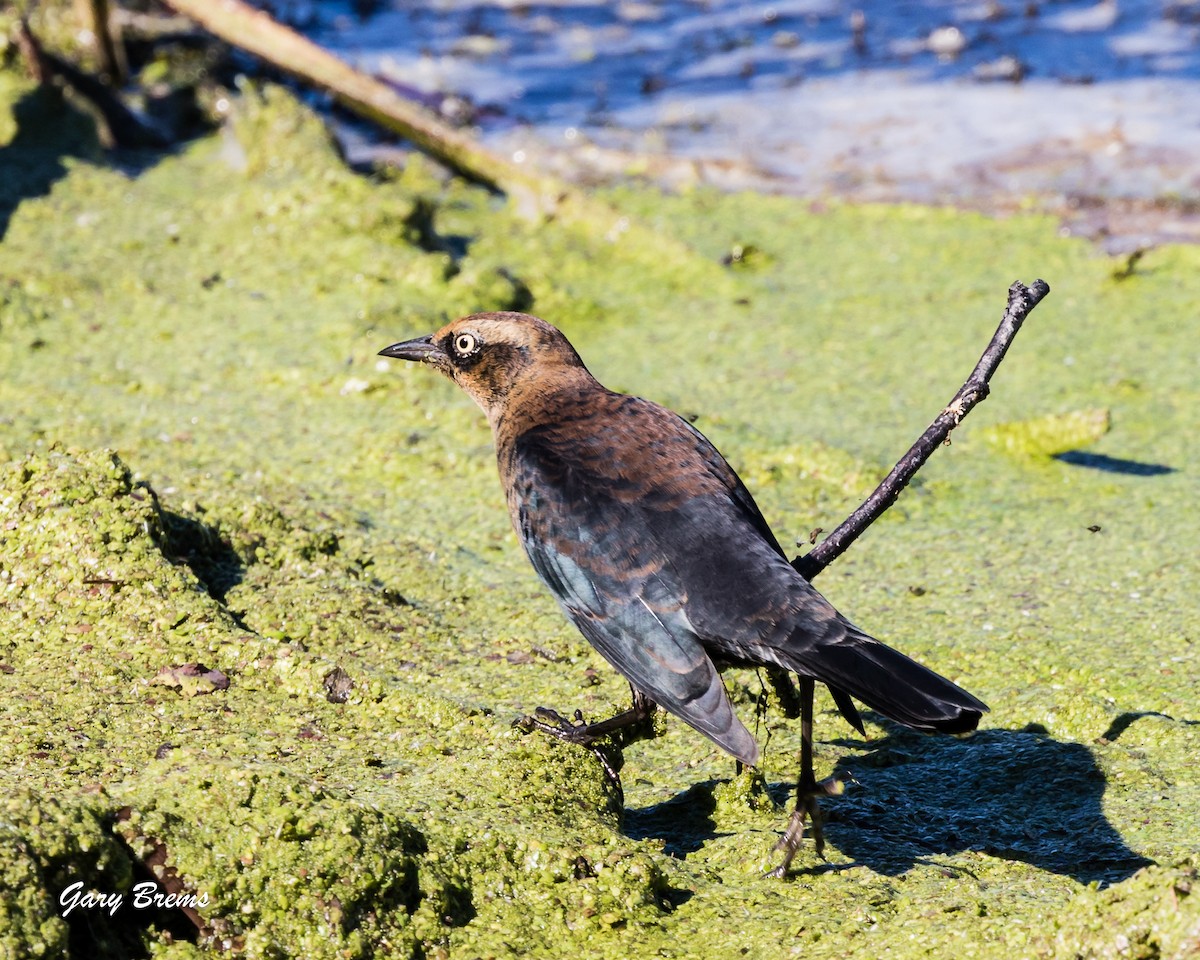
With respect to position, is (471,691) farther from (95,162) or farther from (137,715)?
(95,162)

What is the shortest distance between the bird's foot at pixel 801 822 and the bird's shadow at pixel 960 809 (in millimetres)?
106

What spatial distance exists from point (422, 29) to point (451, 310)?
6563mm

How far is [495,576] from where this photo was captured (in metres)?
4.67

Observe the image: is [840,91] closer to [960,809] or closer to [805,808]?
[960,809]

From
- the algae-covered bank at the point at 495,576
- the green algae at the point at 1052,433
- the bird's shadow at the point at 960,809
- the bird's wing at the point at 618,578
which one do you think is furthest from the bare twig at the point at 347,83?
the bird's shadow at the point at 960,809

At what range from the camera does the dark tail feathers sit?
2.85m

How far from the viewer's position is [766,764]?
12.1 feet

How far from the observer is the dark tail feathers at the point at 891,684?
285 cm

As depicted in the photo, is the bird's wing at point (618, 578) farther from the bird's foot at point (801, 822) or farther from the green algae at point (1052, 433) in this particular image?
the green algae at point (1052, 433)

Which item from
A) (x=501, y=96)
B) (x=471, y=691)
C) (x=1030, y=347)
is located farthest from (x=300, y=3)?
(x=471, y=691)

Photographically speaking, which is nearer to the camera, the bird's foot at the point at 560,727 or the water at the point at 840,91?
the bird's foot at the point at 560,727

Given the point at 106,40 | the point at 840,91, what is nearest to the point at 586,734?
the point at 106,40

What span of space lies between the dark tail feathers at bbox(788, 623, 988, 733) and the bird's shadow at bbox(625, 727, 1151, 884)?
48 cm

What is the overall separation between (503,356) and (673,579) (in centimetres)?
127
